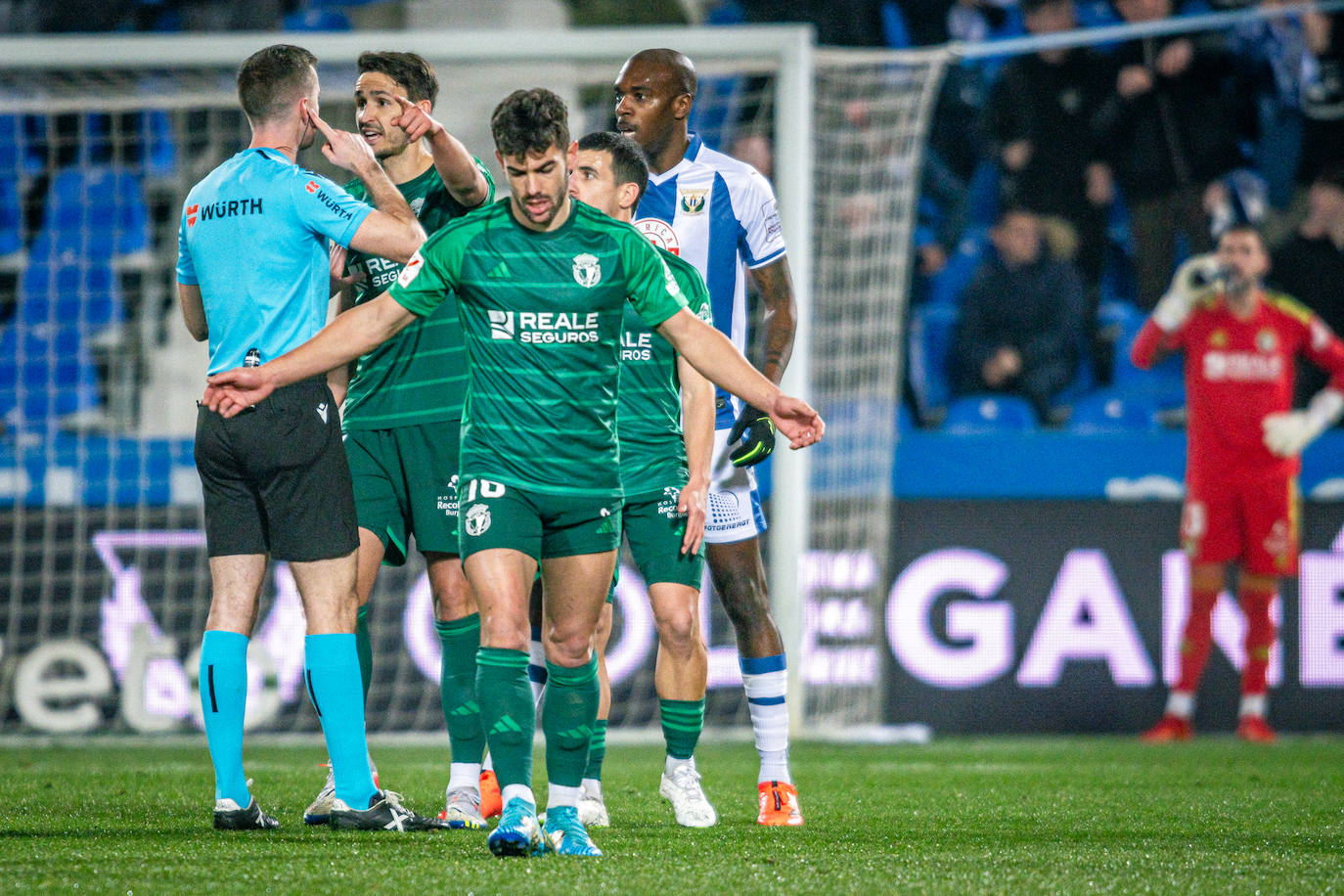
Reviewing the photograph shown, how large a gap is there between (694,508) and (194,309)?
4.90 ft

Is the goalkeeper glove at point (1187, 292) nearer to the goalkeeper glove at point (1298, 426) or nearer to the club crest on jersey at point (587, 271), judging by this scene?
the goalkeeper glove at point (1298, 426)

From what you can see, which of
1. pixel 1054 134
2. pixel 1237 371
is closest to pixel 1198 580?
pixel 1237 371

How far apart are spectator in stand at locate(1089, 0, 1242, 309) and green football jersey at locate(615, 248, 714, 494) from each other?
668 cm

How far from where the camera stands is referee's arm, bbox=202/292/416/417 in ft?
12.7

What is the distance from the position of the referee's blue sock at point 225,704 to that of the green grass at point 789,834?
15 cm

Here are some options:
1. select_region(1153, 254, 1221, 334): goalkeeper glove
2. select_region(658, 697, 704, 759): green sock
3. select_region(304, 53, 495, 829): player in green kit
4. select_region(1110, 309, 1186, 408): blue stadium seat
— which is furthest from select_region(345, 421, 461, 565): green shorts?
select_region(1110, 309, 1186, 408): blue stadium seat

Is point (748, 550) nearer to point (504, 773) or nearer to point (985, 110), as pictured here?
point (504, 773)

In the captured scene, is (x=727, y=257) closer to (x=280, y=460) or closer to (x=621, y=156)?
(x=621, y=156)

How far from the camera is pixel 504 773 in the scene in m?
3.72

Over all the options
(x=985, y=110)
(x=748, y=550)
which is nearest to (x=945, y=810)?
(x=748, y=550)

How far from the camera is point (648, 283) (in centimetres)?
388

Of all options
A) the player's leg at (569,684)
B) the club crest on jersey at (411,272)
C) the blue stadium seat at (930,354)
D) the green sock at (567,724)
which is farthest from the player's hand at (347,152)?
the blue stadium seat at (930,354)

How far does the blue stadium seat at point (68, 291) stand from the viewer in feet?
29.8

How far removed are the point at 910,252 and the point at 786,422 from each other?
24.0 feet
